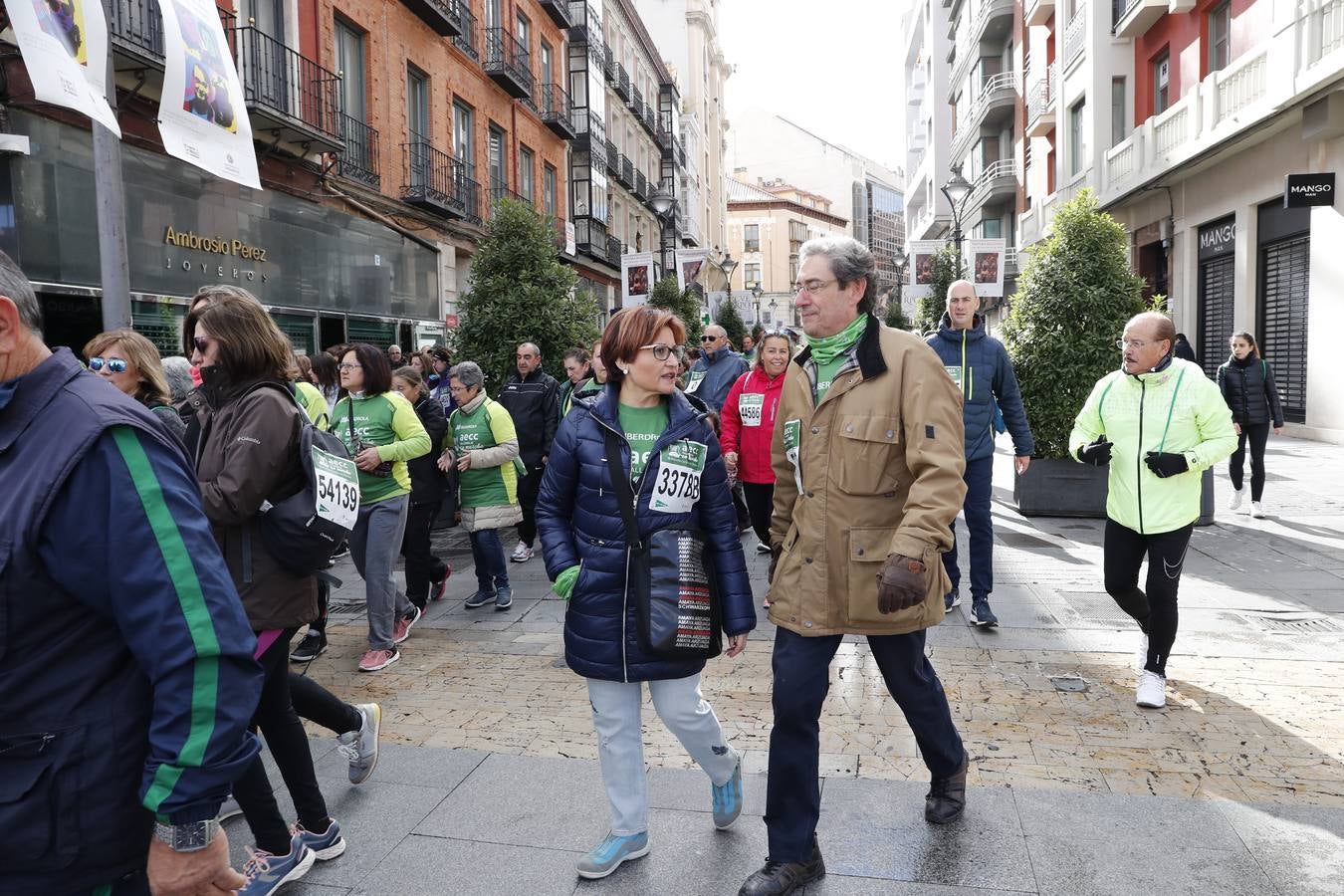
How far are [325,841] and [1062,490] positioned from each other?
8.38m

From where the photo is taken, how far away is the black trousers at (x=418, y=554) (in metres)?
6.81

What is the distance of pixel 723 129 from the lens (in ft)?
245

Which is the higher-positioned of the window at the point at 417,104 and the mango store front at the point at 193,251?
the window at the point at 417,104

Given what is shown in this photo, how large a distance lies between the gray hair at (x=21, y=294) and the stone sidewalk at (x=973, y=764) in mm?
2167

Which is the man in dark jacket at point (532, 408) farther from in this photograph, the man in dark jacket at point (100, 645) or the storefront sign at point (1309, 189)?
the storefront sign at point (1309, 189)

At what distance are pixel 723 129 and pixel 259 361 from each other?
7564cm

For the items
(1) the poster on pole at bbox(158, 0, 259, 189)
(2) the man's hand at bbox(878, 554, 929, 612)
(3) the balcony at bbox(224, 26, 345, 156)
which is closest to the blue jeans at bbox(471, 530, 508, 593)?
(1) the poster on pole at bbox(158, 0, 259, 189)

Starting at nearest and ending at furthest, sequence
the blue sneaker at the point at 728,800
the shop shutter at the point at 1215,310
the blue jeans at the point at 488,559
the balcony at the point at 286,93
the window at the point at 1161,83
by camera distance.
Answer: the blue sneaker at the point at 728,800
the blue jeans at the point at 488,559
the balcony at the point at 286,93
the shop shutter at the point at 1215,310
the window at the point at 1161,83

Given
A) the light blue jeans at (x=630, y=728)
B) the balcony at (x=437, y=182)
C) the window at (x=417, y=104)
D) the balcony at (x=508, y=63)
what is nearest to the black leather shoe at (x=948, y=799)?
the light blue jeans at (x=630, y=728)

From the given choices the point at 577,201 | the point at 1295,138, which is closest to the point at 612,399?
the point at 1295,138

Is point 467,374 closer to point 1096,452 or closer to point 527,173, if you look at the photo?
point 1096,452

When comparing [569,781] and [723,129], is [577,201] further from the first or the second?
[723,129]

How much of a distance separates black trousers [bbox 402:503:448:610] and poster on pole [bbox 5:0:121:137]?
9.77 feet

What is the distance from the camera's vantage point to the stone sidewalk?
10.3ft
